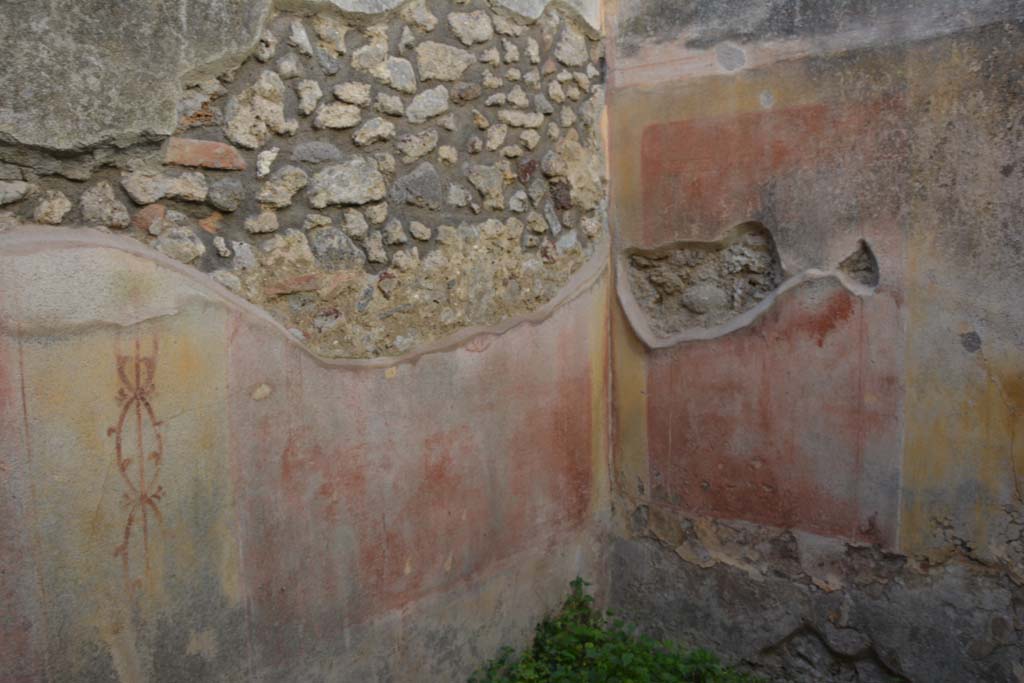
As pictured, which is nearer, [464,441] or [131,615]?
[131,615]

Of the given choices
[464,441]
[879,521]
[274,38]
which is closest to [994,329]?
[879,521]

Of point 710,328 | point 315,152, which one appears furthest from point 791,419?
point 315,152

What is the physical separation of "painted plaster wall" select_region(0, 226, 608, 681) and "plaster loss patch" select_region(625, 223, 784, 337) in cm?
39

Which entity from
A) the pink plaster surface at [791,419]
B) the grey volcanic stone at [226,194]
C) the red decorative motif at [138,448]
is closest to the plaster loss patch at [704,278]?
the pink plaster surface at [791,419]

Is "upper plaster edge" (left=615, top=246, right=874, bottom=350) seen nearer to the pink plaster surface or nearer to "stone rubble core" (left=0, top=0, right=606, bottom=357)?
the pink plaster surface

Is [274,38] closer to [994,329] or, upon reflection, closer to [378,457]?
[378,457]

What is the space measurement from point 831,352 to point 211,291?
205cm

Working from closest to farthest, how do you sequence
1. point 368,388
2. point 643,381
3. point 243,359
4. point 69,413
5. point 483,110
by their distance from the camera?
point 69,413, point 243,359, point 368,388, point 483,110, point 643,381

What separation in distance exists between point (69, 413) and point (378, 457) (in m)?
0.92

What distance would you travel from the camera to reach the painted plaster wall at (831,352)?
2.63m

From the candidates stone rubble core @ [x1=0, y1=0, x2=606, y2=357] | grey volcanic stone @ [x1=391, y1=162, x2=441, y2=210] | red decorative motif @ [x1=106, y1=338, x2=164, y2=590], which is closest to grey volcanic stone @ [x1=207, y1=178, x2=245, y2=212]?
stone rubble core @ [x1=0, y1=0, x2=606, y2=357]

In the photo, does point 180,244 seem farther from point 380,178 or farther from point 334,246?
point 380,178

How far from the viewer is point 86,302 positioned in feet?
6.06

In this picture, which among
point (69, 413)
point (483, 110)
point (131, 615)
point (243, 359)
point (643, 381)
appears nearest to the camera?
point (69, 413)
